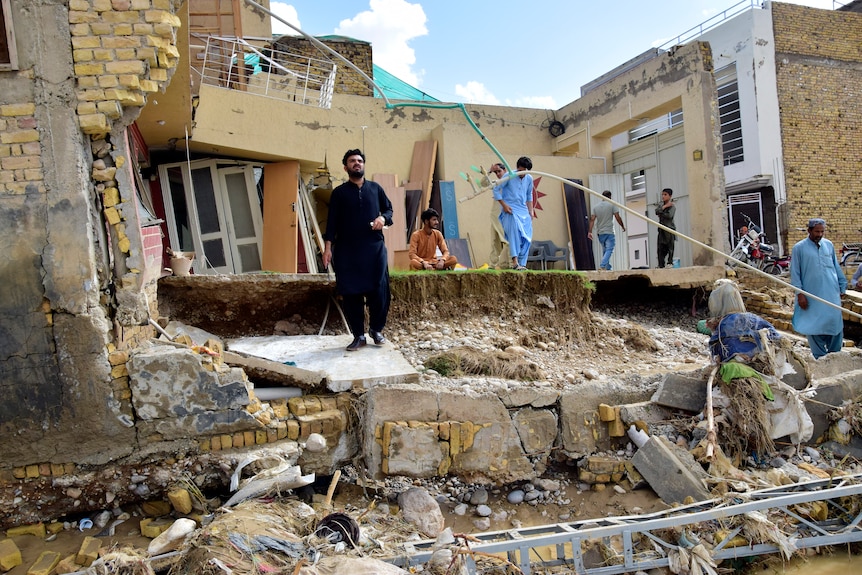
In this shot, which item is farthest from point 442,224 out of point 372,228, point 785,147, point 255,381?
point 785,147

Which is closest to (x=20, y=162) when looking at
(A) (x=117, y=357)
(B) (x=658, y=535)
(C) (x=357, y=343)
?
(A) (x=117, y=357)

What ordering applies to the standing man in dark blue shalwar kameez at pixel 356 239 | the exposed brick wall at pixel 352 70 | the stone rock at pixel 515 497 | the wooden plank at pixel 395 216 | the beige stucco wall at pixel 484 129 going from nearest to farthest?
the stone rock at pixel 515 497
the standing man in dark blue shalwar kameez at pixel 356 239
the beige stucco wall at pixel 484 129
the wooden plank at pixel 395 216
the exposed brick wall at pixel 352 70

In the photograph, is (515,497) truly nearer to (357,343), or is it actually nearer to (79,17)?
(357,343)

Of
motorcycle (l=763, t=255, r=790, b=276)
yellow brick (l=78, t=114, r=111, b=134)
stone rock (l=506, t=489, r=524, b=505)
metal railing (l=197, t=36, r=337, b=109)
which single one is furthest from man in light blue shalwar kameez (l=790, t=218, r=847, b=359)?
metal railing (l=197, t=36, r=337, b=109)

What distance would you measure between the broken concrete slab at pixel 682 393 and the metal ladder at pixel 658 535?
92 cm

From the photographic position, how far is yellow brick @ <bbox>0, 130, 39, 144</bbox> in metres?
3.21

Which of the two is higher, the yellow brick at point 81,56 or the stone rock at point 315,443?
the yellow brick at point 81,56

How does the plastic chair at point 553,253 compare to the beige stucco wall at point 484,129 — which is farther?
the plastic chair at point 553,253

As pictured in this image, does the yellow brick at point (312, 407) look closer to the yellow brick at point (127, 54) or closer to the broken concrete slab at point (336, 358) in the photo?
the broken concrete slab at point (336, 358)

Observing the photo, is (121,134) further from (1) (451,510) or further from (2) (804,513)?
(2) (804,513)

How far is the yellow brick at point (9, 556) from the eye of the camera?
3000 mm

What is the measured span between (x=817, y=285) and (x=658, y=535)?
3.63m

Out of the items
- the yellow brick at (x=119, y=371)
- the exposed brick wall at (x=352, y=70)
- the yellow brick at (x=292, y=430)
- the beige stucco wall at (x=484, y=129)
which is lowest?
the yellow brick at (x=292, y=430)

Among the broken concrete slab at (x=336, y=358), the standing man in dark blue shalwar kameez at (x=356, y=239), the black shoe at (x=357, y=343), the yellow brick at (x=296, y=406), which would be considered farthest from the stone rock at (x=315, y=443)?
the standing man in dark blue shalwar kameez at (x=356, y=239)
